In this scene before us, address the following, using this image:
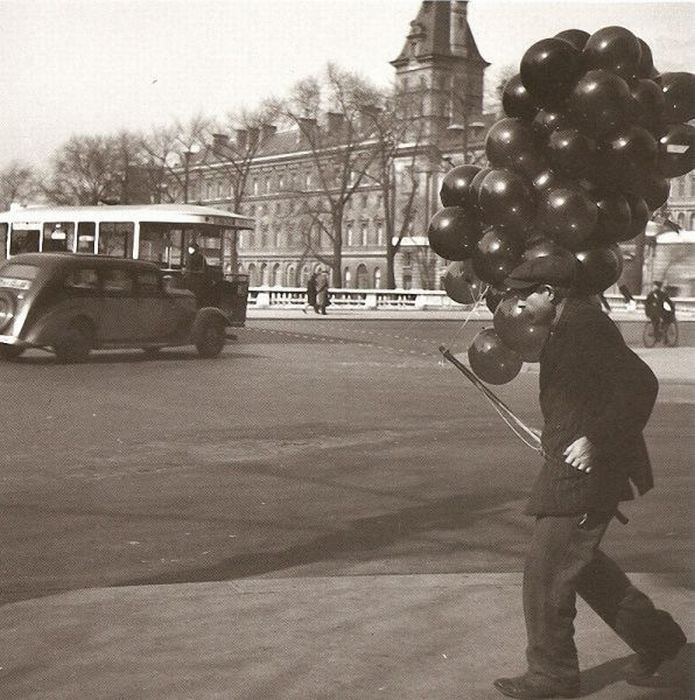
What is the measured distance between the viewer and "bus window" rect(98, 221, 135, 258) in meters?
25.5

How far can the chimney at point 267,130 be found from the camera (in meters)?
49.8

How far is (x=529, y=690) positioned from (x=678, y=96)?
2.65 metres

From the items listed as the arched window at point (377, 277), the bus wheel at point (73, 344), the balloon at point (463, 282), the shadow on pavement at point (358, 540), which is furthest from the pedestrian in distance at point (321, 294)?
the arched window at point (377, 277)

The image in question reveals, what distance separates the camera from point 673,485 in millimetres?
9148

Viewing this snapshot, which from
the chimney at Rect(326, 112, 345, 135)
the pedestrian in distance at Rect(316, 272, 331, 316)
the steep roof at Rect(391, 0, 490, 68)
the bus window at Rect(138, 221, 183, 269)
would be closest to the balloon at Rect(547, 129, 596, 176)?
the steep roof at Rect(391, 0, 490, 68)

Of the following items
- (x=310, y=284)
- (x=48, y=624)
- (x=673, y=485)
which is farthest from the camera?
(x=310, y=284)

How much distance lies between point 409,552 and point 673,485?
3.21m

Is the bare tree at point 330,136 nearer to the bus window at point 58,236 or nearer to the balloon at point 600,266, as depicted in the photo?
the bus window at point 58,236

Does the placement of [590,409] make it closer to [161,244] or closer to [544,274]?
[544,274]

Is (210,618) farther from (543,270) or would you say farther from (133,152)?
(133,152)

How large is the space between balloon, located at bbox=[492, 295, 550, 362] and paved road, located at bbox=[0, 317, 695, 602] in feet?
5.63

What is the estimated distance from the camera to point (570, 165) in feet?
16.2

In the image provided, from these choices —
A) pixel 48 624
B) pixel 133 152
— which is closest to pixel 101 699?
pixel 48 624

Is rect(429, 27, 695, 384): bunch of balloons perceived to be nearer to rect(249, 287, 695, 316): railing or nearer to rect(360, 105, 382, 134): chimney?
rect(249, 287, 695, 316): railing
